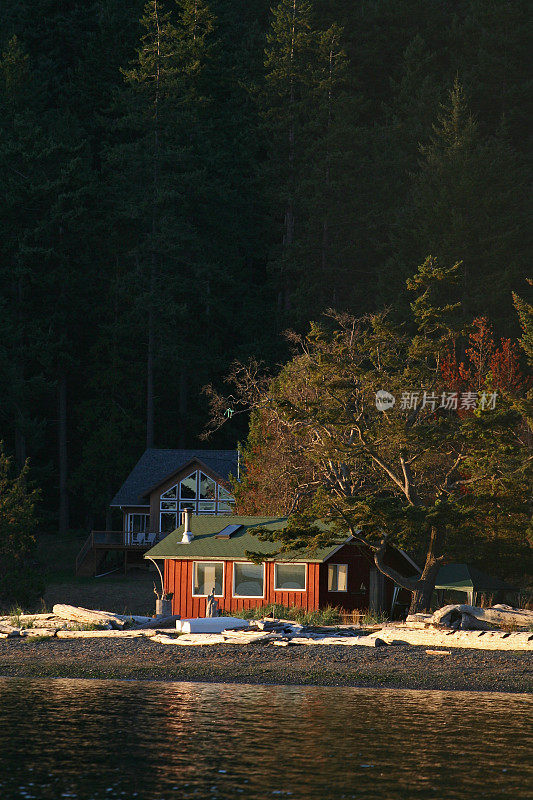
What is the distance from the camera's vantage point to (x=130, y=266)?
295 feet

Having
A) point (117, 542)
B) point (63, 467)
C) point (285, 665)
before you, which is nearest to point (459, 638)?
point (285, 665)

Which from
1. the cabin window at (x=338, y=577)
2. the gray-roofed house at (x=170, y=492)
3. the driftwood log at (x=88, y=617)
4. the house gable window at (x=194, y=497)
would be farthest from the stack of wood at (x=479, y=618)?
the house gable window at (x=194, y=497)

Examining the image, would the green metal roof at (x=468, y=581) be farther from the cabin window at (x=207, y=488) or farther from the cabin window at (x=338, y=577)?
the cabin window at (x=207, y=488)

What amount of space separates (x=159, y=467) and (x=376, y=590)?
3087cm

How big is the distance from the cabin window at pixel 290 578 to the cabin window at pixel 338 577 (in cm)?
110

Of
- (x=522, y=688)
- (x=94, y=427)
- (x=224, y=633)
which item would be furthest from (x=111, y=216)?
(x=522, y=688)

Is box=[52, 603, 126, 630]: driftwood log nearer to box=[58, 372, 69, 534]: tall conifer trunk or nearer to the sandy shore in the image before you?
the sandy shore

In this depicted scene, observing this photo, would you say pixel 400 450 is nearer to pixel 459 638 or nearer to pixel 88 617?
pixel 459 638

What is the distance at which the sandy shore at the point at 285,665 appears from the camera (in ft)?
108

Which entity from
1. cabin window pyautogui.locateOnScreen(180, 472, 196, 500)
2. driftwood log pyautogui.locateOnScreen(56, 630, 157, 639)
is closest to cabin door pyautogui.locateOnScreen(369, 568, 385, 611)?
driftwood log pyautogui.locateOnScreen(56, 630, 157, 639)

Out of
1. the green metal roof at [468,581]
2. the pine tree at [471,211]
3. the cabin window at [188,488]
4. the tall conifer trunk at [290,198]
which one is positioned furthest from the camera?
the tall conifer trunk at [290,198]

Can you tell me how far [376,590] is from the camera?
45.4 meters

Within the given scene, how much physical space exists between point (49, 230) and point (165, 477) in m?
22.5

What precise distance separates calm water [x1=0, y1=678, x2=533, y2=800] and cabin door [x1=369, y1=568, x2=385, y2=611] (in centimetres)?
1317
